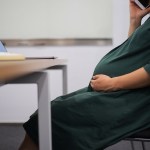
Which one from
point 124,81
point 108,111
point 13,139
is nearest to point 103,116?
point 108,111

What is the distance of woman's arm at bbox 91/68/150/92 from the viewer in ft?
2.70

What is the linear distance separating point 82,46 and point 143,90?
148 centimetres

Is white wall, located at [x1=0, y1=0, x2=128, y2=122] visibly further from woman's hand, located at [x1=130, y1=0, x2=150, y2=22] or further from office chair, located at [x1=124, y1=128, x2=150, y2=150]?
office chair, located at [x1=124, y1=128, x2=150, y2=150]

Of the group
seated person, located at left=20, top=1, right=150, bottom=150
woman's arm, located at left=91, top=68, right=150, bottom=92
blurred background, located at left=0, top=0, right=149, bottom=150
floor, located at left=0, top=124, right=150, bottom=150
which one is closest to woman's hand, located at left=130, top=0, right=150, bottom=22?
seated person, located at left=20, top=1, right=150, bottom=150

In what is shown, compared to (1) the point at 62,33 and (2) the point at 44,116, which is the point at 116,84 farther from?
(1) the point at 62,33

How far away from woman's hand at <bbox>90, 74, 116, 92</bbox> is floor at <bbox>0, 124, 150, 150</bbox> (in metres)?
1.17

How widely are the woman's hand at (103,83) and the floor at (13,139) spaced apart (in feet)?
3.85

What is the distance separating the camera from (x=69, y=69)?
2338 millimetres

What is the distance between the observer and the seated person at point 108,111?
0.83 meters

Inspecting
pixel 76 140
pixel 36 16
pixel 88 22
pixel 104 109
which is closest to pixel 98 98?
pixel 104 109

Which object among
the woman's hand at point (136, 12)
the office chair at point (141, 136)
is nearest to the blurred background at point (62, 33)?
the woman's hand at point (136, 12)

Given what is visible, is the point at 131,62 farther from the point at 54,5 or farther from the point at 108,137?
the point at 54,5

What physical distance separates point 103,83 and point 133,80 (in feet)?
0.36

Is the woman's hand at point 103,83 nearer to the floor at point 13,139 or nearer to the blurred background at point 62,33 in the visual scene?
the floor at point 13,139
